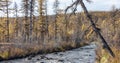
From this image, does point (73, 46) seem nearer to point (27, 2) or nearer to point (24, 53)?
point (24, 53)

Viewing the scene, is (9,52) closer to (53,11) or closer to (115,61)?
(115,61)

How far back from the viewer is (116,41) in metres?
17.3

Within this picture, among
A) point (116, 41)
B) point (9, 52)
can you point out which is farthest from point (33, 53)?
point (116, 41)

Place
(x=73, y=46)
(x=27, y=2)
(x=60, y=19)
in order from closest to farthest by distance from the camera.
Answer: (x=73, y=46) → (x=27, y=2) → (x=60, y=19)

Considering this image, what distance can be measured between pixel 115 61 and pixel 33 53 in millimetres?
19626

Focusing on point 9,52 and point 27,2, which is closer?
point 9,52

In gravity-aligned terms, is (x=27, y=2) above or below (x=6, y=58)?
above

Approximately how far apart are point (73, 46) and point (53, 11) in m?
45.3

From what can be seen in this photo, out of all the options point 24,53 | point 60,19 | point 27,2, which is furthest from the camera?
point 60,19

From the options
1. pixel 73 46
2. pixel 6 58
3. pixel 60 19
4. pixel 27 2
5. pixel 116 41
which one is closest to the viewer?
pixel 116 41

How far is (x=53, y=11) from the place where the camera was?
86812 mm

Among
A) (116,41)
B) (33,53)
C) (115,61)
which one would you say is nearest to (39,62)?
(33,53)

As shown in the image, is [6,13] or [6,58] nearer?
[6,58]

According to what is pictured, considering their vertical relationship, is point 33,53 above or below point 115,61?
below
